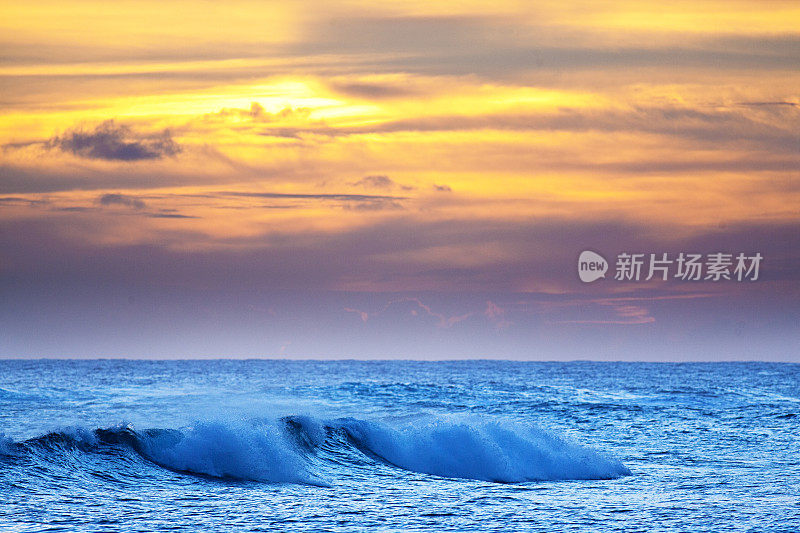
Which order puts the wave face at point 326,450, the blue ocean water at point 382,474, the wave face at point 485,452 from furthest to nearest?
the wave face at point 485,452, the wave face at point 326,450, the blue ocean water at point 382,474

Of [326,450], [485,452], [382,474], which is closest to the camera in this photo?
[382,474]

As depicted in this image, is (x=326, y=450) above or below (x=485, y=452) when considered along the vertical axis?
below

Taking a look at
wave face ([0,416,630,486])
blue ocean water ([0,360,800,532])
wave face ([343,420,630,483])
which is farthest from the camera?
wave face ([343,420,630,483])

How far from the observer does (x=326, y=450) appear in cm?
2047

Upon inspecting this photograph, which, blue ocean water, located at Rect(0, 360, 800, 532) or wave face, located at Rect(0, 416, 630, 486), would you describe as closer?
blue ocean water, located at Rect(0, 360, 800, 532)

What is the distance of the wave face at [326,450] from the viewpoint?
17719mm

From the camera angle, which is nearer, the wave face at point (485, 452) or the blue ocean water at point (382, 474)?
the blue ocean water at point (382, 474)

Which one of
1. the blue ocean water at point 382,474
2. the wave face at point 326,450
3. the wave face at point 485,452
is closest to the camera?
the blue ocean water at point 382,474

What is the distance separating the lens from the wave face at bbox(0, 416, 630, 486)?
698 inches

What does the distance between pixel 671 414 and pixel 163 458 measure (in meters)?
21.3

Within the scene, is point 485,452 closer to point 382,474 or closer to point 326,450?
point 382,474

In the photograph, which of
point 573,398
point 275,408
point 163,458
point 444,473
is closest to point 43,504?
point 163,458

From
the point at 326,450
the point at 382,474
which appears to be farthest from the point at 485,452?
the point at 326,450

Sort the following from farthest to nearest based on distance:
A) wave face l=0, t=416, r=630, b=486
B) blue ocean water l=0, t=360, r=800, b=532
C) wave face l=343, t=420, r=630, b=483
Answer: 1. wave face l=343, t=420, r=630, b=483
2. wave face l=0, t=416, r=630, b=486
3. blue ocean water l=0, t=360, r=800, b=532
